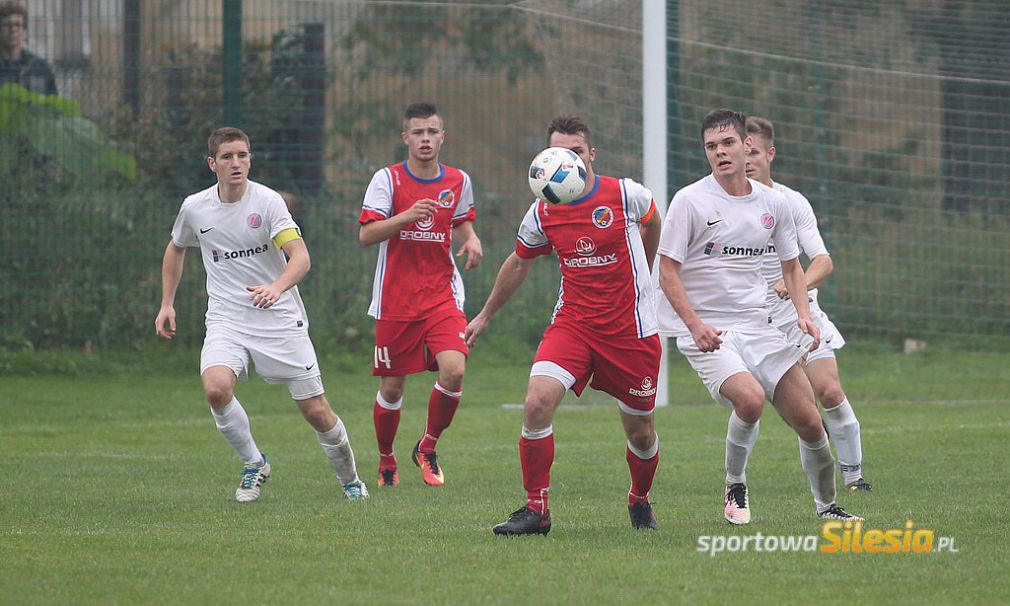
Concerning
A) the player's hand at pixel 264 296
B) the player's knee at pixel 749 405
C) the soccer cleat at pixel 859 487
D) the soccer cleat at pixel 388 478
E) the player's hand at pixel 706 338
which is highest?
the player's hand at pixel 264 296

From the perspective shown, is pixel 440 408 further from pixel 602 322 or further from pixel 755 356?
pixel 755 356

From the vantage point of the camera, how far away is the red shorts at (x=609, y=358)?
6738mm

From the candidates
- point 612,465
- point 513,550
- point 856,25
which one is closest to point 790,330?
point 612,465

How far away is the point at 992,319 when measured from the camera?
564 inches

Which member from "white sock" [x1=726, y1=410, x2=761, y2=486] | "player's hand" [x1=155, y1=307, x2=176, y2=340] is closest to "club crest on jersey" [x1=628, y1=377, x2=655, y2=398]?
"white sock" [x1=726, y1=410, x2=761, y2=486]

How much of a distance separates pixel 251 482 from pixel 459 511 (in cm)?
136

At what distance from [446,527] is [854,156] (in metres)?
9.04

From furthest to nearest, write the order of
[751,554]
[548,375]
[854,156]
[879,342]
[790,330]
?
1. [879,342]
2. [854,156]
3. [790,330]
4. [548,375]
5. [751,554]

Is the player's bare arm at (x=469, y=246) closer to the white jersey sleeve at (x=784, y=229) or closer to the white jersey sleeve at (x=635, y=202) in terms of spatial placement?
the white jersey sleeve at (x=635, y=202)

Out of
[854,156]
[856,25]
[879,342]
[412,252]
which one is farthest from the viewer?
[879,342]

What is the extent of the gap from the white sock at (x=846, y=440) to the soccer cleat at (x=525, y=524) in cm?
259

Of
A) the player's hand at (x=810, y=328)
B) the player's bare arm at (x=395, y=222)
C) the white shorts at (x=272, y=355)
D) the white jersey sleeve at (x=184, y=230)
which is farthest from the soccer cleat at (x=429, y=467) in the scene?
the player's hand at (x=810, y=328)

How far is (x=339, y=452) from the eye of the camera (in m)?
8.36

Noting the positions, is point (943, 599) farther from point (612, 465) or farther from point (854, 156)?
point (854, 156)
